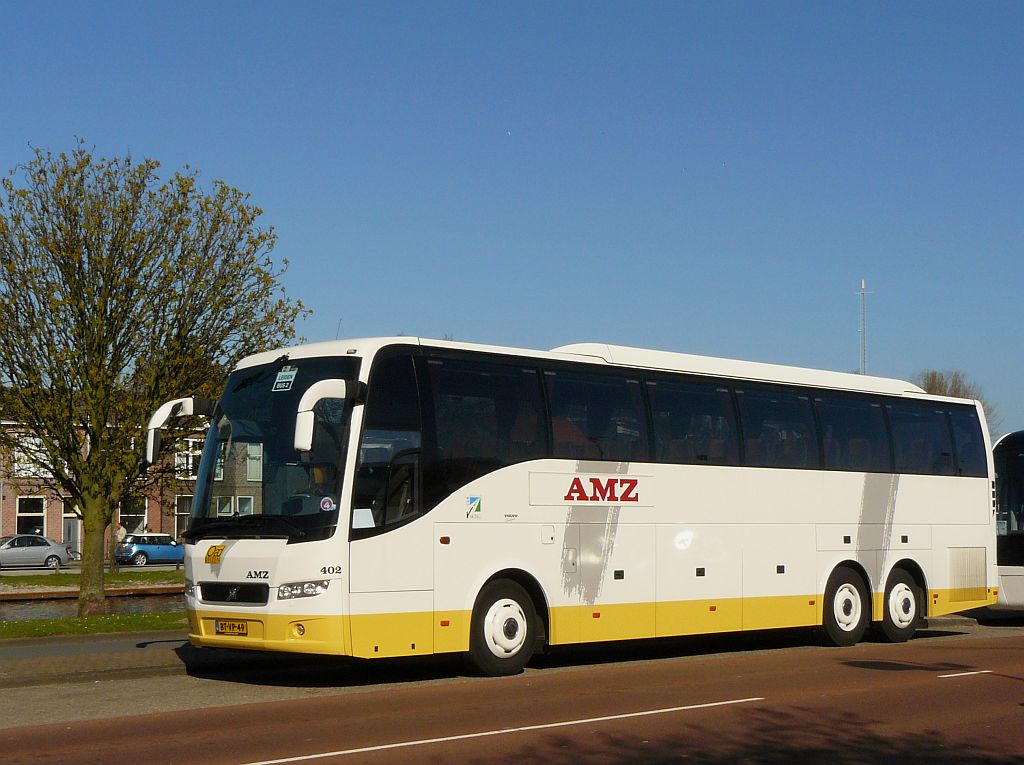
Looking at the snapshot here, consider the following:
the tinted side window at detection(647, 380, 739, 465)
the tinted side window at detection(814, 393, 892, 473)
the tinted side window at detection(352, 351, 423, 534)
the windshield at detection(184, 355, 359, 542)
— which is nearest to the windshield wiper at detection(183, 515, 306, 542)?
the windshield at detection(184, 355, 359, 542)

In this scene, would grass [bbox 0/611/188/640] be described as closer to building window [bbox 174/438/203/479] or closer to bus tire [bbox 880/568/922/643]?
building window [bbox 174/438/203/479]

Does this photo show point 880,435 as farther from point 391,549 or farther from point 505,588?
point 391,549

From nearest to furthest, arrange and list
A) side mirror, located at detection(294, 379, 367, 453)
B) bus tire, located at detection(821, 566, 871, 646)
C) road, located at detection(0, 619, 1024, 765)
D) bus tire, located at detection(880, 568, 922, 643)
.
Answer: road, located at detection(0, 619, 1024, 765)
side mirror, located at detection(294, 379, 367, 453)
bus tire, located at detection(821, 566, 871, 646)
bus tire, located at detection(880, 568, 922, 643)

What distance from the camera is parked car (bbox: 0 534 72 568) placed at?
58750mm

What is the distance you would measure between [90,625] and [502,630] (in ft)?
32.1

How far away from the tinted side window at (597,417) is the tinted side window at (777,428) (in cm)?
205

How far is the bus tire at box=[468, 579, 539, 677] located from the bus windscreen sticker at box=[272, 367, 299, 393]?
10.1 feet

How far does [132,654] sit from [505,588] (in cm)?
479

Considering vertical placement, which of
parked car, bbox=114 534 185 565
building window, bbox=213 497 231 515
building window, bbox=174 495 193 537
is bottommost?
parked car, bbox=114 534 185 565

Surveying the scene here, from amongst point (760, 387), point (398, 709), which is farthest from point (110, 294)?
point (398, 709)

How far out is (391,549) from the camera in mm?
13844

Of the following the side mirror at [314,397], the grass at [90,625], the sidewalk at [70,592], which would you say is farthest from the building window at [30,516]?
the side mirror at [314,397]

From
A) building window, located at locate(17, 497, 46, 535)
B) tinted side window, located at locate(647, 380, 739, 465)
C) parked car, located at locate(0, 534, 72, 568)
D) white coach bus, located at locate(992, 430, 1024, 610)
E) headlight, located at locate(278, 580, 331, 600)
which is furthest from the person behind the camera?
building window, located at locate(17, 497, 46, 535)

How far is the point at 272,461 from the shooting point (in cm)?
1384
